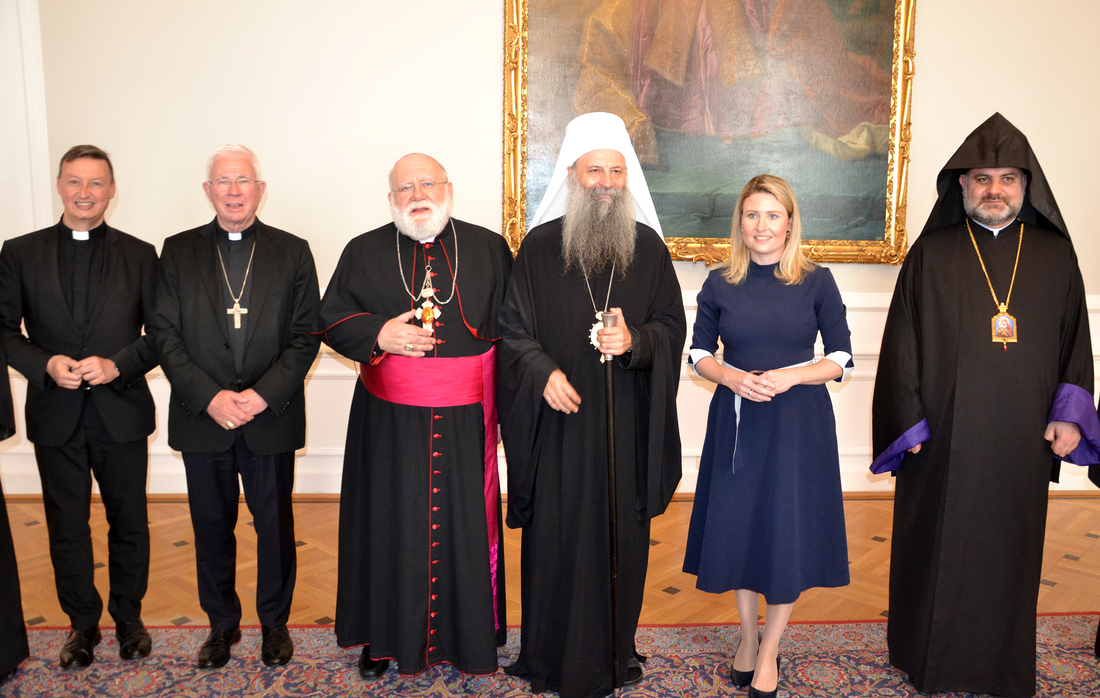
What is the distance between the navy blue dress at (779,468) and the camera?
2.54 metres

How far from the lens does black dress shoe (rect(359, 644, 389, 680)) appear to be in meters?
2.79

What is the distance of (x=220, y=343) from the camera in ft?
9.39

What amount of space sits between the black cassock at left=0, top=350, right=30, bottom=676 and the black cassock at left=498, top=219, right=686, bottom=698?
1698 mm

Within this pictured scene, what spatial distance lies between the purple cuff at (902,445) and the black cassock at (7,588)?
3040 mm

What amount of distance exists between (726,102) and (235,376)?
3.70 m

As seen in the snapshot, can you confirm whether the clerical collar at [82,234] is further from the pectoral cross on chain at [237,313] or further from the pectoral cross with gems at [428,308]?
the pectoral cross with gems at [428,308]

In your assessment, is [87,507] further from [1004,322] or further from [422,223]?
[1004,322]

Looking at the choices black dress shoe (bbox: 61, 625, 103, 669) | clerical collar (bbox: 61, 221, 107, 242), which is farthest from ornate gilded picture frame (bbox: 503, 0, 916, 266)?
black dress shoe (bbox: 61, 625, 103, 669)

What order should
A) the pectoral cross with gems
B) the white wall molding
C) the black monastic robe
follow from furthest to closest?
the white wall molding → the pectoral cross with gems → the black monastic robe

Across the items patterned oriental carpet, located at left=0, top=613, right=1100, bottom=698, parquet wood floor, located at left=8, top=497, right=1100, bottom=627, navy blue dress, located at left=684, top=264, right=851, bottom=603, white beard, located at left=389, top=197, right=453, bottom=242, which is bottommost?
parquet wood floor, located at left=8, top=497, right=1100, bottom=627

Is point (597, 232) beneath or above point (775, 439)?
above

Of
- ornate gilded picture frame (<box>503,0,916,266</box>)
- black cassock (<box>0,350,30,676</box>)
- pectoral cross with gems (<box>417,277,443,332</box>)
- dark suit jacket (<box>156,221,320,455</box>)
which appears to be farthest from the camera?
ornate gilded picture frame (<box>503,0,916,266</box>)

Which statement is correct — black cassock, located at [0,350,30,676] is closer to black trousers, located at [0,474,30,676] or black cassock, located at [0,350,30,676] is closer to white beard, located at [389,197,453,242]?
black trousers, located at [0,474,30,676]

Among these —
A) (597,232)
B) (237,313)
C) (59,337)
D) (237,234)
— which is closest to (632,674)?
(597,232)
